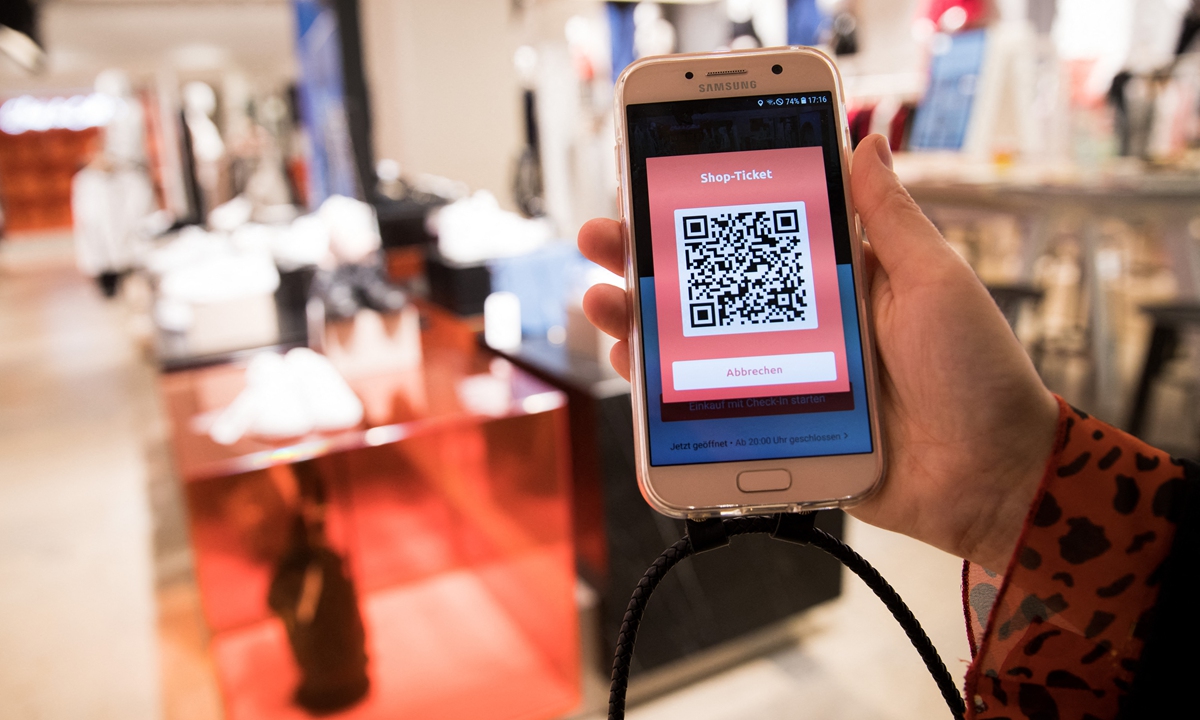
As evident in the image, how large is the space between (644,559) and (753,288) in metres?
0.96

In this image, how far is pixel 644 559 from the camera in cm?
136

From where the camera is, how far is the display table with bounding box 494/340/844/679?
1296 mm

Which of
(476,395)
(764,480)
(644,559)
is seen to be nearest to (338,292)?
(476,395)

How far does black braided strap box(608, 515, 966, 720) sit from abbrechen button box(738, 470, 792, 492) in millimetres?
20

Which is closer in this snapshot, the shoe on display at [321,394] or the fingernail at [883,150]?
the fingernail at [883,150]

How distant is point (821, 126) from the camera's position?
1.66 ft

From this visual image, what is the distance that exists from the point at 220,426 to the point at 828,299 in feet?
3.19

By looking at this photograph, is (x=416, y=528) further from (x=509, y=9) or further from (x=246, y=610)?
(x=509, y=9)

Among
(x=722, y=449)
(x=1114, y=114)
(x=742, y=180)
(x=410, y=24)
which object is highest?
(x=410, y=24)

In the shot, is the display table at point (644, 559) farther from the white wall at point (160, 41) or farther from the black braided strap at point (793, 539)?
the white wall at point (160, 41)

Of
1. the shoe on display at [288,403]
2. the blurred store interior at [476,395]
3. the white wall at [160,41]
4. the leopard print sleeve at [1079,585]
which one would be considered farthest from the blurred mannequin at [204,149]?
the leopard print sleeve at [1079,585]

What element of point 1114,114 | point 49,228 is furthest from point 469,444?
point 49,228

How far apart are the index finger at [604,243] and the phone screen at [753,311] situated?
0.09ft

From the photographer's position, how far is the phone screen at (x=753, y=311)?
48cm
